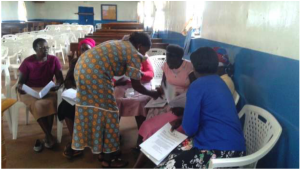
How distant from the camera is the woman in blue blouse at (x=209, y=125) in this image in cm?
138

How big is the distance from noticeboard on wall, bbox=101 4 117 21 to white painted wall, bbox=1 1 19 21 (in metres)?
5.31

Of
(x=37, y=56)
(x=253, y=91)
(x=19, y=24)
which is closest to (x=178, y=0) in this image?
(x=37, y=56)

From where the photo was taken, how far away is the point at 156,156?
149 cm

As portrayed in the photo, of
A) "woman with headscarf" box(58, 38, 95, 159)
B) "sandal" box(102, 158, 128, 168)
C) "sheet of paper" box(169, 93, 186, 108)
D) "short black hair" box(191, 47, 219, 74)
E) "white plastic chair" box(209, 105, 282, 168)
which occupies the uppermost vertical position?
"short black hair" box(191, 47, 219, 74)

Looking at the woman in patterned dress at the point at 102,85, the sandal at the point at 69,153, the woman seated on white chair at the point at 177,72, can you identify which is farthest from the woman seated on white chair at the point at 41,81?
the woman seated on white chair at the point at 177,72

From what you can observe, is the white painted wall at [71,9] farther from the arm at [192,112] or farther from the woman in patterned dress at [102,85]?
the arm at [192,112]

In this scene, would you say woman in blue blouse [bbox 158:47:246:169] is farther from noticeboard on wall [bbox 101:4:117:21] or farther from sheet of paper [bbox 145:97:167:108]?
noticeboard on wall [bbox 101:4:117:21]

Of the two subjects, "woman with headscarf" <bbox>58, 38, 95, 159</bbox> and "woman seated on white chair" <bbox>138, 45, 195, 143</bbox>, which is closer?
"woman seated on white chair" <bbox>138, 45, 195, 143</bbox>

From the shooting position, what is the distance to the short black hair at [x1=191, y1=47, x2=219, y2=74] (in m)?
1.48

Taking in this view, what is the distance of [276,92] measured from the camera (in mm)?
1492

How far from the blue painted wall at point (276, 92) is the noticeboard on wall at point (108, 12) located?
16.5 metres

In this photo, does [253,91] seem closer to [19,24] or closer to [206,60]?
[206,60]

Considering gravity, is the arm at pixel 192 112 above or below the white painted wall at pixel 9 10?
below

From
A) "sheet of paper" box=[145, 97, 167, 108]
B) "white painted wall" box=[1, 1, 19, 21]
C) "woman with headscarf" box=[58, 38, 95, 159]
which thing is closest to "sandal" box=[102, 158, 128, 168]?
"woman with headscarf" box=[58, 38, 95, 159]
